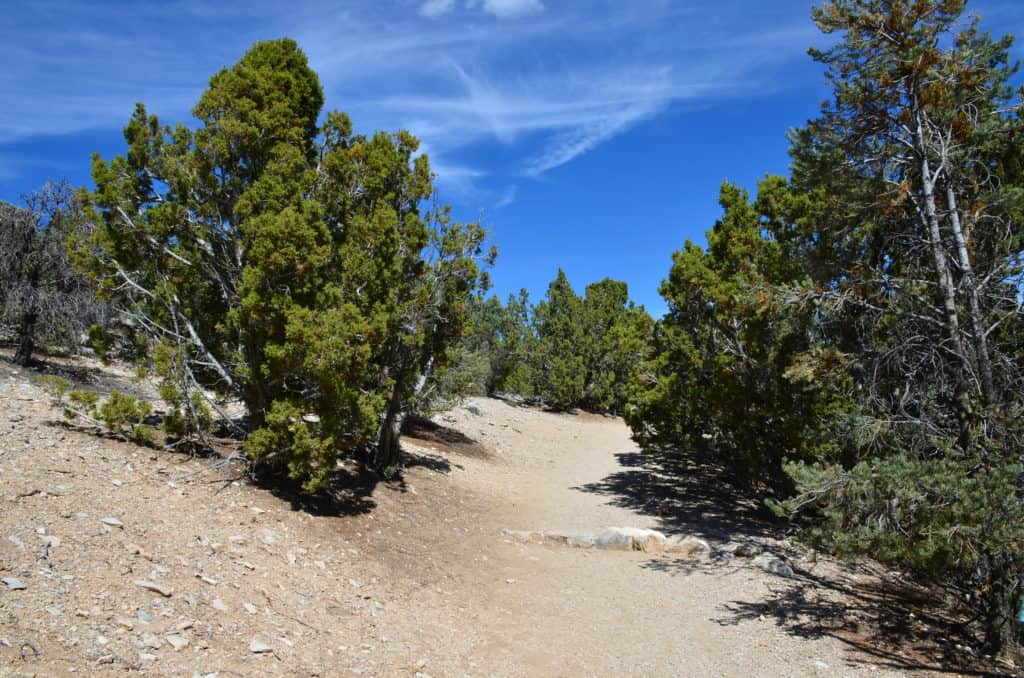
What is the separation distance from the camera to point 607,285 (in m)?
36.0

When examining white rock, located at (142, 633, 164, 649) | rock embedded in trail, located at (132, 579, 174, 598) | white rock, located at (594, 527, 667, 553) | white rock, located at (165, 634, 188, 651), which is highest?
white rock, located at (594, 527, 667, 553)

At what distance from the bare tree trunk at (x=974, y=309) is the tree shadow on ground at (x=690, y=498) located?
4.90m

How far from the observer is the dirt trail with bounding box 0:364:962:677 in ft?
13.8

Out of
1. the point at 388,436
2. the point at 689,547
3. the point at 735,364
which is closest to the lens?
the point at 689,547

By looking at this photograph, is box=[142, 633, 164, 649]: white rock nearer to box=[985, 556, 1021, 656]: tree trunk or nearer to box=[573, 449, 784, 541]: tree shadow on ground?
box=[985, 556, 1021, 656]: tree trunk

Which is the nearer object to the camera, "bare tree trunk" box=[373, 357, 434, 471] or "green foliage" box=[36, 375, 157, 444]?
"green foliage" box=[36, 375, 157, 444]

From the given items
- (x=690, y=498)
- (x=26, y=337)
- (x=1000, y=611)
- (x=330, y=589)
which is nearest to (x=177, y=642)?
(x=330, y=589)

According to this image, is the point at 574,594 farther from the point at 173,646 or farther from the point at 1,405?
the point at 1,405

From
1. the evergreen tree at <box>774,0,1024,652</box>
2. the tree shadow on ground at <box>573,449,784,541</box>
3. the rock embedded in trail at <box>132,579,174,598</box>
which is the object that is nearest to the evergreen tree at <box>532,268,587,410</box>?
the tree shadow on ground at <box>573,449,784,541</box>

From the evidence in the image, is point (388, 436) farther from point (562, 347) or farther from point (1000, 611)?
point (562, 347)

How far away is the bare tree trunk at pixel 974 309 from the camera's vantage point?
5.97 meters

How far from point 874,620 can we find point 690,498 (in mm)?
6904

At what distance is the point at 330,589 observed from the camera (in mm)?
6188

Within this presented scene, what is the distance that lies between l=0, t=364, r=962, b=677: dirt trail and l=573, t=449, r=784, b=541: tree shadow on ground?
22cm
